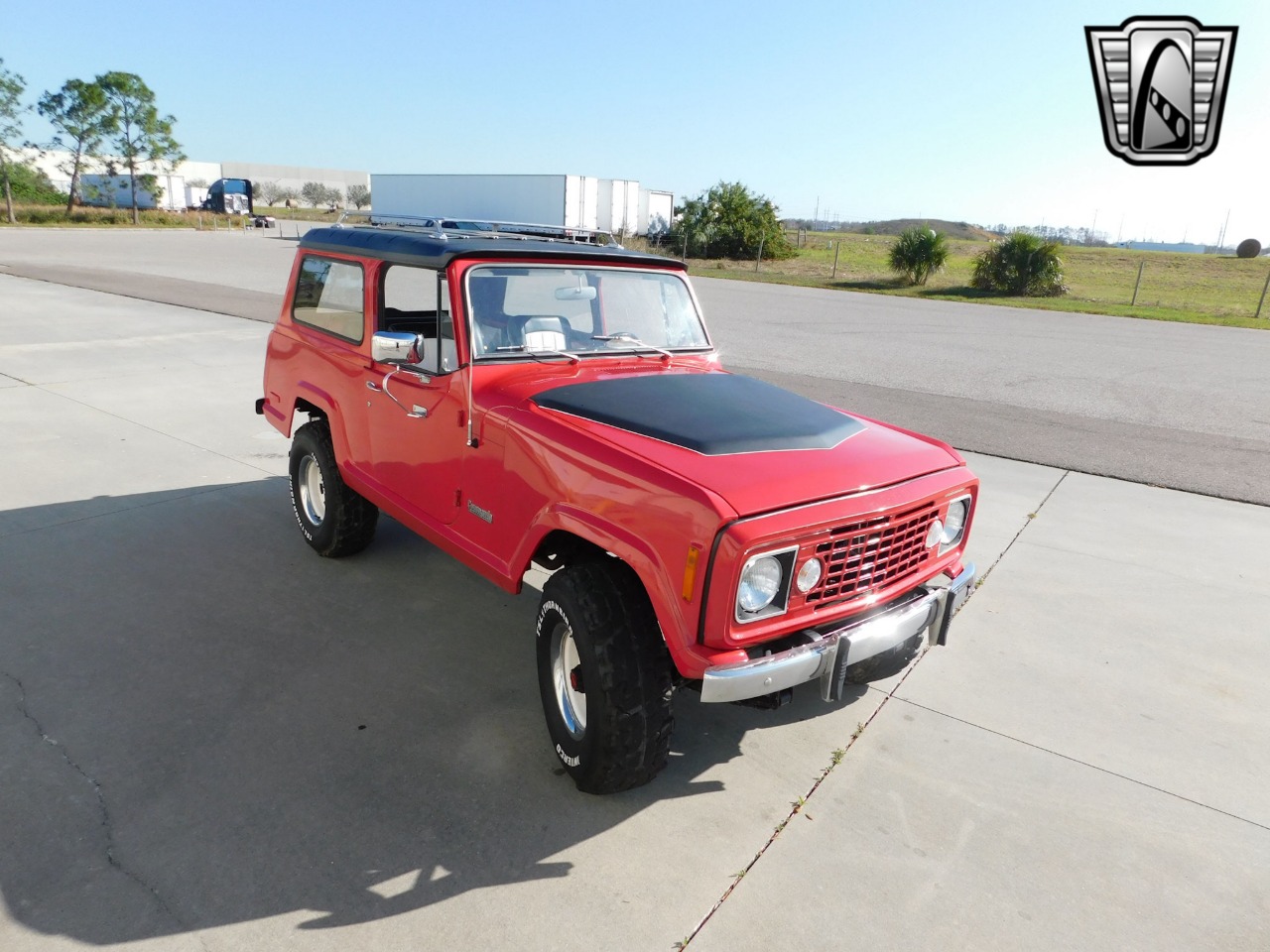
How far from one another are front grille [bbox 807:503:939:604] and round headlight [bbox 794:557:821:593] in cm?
3

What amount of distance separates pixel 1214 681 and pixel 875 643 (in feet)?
7.88

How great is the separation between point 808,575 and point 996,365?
1231 cm

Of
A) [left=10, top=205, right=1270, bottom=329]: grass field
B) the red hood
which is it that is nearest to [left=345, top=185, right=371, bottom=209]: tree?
[left=10, top=205, right=1270, bottom=329]: grass field

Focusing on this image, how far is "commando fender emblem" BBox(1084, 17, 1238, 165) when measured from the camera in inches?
339

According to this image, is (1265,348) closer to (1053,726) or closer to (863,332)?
(863,332)

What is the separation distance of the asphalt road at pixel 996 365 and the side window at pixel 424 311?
5991 mm

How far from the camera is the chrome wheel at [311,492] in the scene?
5.11 m

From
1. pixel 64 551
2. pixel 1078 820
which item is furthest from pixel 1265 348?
pixel 64 551

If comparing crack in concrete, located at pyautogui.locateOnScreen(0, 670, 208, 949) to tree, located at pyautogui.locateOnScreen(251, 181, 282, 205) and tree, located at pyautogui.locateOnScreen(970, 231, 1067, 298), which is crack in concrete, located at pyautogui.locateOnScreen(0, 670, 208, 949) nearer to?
tree, located at pyautogui.locateOnScreen(970, 231, 1067, 298)

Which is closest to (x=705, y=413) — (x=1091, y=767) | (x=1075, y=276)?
(x=1091, y=767)

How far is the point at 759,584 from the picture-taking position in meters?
2.73

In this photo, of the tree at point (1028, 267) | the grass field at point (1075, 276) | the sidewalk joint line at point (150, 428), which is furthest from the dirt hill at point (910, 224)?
the sidewalk joint line at point (150, 428)

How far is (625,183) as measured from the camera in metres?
40.4

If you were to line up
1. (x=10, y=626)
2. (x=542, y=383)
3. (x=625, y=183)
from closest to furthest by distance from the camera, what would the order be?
1. (x=542, y=383)
2. (x=10, y=626)
3. (x=625, y=183)
